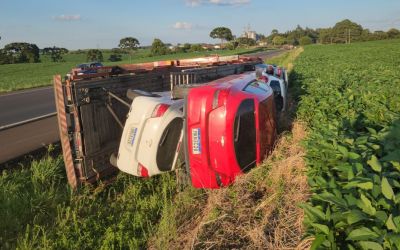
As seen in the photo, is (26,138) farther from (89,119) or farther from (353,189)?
(353,189)

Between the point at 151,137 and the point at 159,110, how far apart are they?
0.40 m

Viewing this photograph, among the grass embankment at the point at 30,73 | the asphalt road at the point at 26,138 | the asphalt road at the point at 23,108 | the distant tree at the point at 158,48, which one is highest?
the distant tree at the point at 158,48

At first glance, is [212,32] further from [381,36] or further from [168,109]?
[168,109]

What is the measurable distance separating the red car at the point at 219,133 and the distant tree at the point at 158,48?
3522 inches

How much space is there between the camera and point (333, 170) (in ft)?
9.27

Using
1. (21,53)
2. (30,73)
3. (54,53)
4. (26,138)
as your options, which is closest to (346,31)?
(54,53)

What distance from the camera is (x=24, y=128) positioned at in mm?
10352

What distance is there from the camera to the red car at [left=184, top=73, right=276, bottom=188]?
442 centimetres

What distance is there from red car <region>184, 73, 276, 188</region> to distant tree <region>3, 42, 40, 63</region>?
74228 mm

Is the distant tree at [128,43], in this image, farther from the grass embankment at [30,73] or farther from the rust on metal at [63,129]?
the rust on metal at [63,129]

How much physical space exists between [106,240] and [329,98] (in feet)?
13.3

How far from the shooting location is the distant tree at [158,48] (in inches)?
3652

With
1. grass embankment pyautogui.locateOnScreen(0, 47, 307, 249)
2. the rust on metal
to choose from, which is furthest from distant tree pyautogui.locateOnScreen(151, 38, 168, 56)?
grass embankment pyautogui.locateOnScreen(0, 47, 307, 249)

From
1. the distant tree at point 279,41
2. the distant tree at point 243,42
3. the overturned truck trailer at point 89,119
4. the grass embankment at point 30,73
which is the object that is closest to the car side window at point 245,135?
the overturned truck trailer at point 89,119
